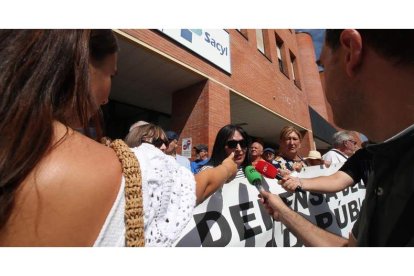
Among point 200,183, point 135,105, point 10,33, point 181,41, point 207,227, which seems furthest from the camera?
point 135,105

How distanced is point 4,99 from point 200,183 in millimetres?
731

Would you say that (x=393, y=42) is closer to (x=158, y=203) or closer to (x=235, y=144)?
(x=158, y=203)

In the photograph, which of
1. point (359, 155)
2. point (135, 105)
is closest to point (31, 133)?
point (359, 155)

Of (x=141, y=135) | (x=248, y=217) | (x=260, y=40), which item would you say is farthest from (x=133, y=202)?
(x=260, y=40)

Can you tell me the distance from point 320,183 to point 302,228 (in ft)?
A: 2.43

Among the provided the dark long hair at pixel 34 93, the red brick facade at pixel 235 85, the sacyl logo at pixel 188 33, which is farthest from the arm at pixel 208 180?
the sacyl logo at pixel 188 33

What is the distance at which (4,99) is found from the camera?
58cm

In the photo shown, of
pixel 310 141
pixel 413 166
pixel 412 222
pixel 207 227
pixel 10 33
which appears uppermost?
pixel 310 141

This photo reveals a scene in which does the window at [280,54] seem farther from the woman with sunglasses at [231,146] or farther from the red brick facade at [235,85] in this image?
the woman with sunglasses at [231,146]

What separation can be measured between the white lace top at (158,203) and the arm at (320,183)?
3.99ft

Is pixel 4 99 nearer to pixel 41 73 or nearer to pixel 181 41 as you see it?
pixel 41 73

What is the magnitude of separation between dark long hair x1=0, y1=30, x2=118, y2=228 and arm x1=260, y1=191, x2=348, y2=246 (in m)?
1.16

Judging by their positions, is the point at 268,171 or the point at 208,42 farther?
the point at 208,42

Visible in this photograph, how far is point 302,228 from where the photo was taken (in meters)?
1.32
